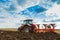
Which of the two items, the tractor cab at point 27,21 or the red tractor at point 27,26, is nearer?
the red tractor at point 27,26

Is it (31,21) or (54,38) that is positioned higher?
(31,21)

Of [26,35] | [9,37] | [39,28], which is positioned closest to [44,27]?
[39,28]

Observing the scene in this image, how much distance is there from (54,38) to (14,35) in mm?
2410

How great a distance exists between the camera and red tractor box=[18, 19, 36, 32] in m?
19.5

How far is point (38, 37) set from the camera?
16.4m

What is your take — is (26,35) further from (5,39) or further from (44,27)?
(44,27)

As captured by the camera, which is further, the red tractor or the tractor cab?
the tractor cab

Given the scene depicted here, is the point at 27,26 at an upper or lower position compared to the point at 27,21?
lower

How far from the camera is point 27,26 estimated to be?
19.6m

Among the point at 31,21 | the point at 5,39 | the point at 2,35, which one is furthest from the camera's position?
the point at 31,21

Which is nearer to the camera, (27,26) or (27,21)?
(27,26)

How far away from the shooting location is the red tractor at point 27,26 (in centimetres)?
1945

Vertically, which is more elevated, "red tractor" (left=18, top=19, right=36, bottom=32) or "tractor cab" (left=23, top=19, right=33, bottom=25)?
"tractor cab" (left=23, top=19, right=33, bottom=25)

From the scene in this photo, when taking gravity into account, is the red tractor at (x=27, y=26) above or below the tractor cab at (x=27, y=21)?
below
